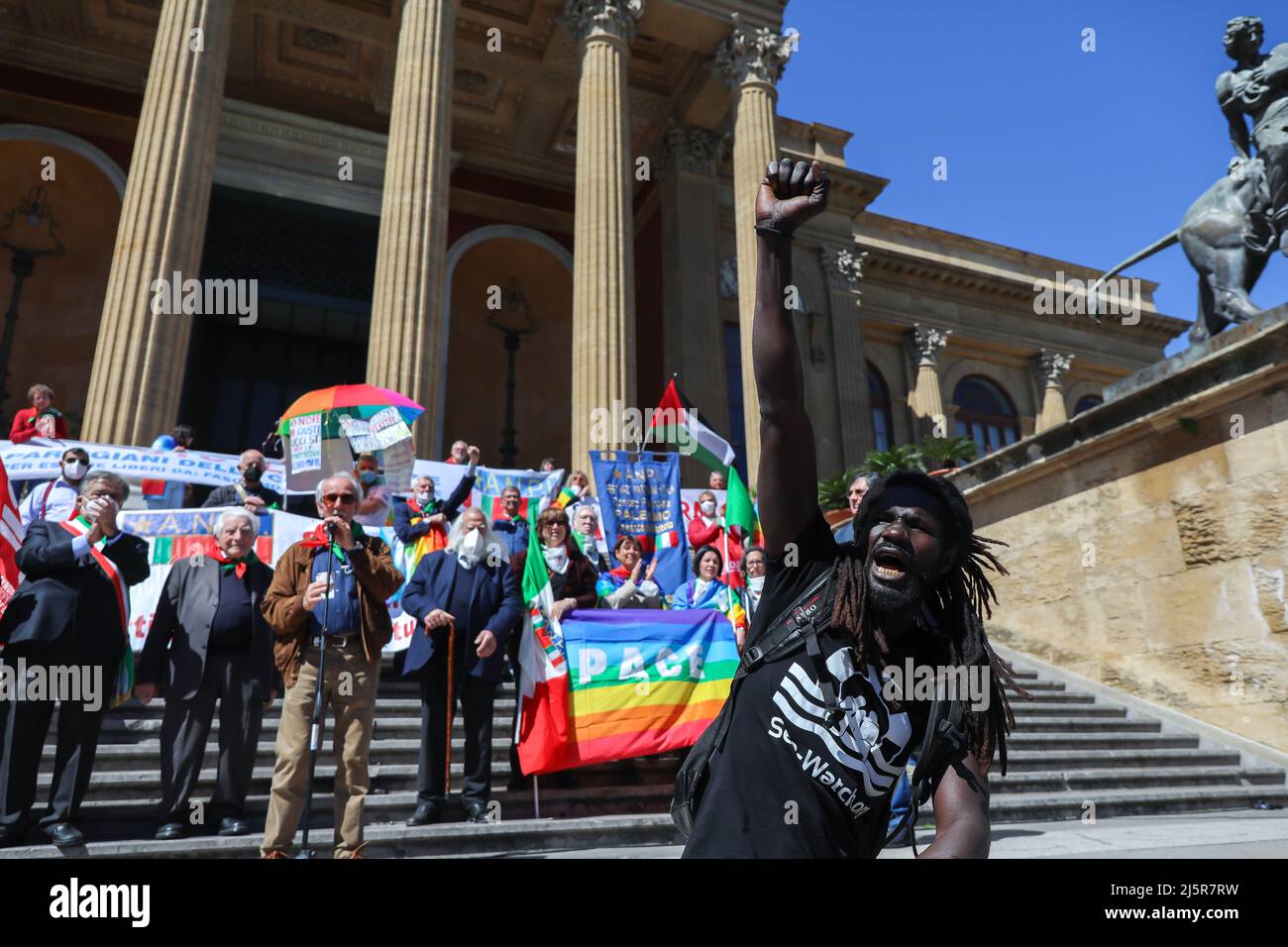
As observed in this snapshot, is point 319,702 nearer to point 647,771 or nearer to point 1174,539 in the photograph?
point 647,771

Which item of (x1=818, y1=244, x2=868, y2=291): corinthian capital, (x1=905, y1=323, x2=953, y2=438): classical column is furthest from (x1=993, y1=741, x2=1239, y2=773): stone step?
(x1=905, y1=323, x2=953, y2=438): classical column

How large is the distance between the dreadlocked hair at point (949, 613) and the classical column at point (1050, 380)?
31.0 m

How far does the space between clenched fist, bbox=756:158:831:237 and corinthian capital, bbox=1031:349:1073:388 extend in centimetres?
3213

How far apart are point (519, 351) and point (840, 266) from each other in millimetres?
9711

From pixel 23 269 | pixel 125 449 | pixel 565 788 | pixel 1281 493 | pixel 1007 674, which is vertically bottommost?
pixel 565 788

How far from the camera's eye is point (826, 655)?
5.39ft

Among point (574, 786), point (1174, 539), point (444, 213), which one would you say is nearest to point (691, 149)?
point (444, 213)

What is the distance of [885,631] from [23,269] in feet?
78.9

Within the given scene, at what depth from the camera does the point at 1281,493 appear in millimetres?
8289

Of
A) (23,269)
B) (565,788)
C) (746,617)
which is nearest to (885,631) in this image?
(565,788)

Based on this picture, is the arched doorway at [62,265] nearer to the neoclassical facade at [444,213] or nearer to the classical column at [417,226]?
the neoclassical facade at [444,213]
